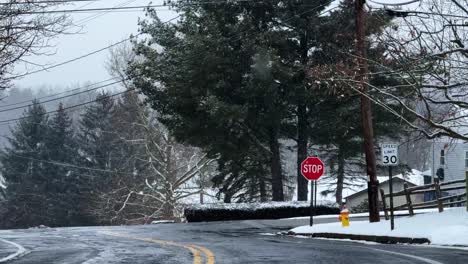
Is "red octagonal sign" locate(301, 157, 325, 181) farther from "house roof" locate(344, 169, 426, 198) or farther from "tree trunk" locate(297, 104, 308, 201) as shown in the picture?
"house roof" locate(344, 169, 426, 198)

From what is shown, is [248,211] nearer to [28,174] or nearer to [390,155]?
[390,155]

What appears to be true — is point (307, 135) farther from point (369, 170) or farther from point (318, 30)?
point (369, 170)

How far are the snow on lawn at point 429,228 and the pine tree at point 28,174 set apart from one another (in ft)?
142

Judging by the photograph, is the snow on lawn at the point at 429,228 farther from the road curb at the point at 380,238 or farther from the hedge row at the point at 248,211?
the hedge row at the point at 248,211

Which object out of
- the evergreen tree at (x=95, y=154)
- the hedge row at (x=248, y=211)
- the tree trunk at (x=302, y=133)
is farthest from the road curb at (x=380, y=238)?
the evergreen tree at (x=95, y=154)

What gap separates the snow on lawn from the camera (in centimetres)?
1582

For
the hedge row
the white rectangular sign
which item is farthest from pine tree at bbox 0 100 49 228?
the white rectangular sign

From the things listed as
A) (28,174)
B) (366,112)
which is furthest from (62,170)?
(366,112)

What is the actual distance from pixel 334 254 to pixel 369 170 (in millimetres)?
9106

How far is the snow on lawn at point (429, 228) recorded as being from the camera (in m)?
15.8

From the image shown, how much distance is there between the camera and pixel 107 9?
22562 mm

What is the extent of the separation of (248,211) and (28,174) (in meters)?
34.9

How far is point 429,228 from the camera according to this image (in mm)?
17234

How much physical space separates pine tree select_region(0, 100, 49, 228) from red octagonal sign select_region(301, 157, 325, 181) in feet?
134
